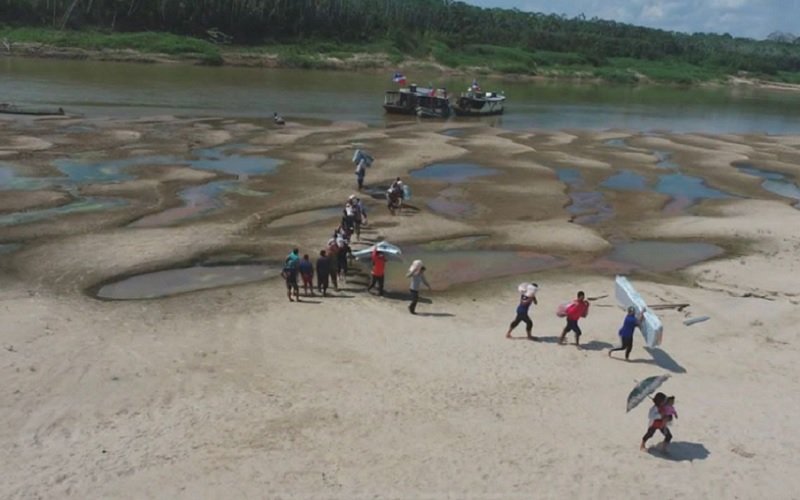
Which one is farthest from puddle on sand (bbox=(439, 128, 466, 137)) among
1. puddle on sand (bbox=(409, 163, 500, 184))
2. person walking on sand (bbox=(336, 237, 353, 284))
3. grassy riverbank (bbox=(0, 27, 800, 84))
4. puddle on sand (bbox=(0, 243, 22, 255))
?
grassy riverbank (bbox=(0, 27, 800, 84))

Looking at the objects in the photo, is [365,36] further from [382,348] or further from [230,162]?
[382,348]

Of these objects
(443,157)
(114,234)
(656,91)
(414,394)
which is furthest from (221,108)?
(656,91)

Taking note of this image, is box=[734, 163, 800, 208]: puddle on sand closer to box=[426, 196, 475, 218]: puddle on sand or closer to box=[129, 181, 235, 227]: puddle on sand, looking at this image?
box=[426, 196, 475, 218]: puddle on sand

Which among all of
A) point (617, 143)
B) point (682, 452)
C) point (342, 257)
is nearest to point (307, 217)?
point (342, 257)

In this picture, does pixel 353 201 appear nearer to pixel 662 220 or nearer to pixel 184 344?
pixel 184 344

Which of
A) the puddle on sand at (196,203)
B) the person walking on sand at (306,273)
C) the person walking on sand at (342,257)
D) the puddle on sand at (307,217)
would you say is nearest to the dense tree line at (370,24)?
the puddle on sand at (196,203)

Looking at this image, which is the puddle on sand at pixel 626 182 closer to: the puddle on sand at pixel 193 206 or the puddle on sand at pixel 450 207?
the puddle on sand at pixel 450 207
